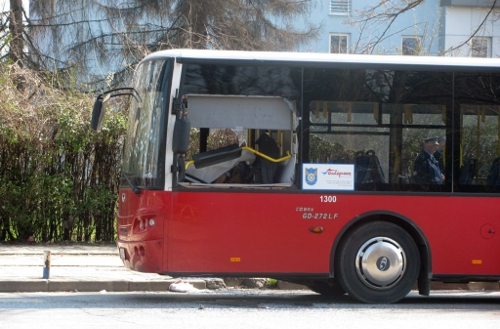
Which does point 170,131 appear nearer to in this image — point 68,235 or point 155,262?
point 155,262

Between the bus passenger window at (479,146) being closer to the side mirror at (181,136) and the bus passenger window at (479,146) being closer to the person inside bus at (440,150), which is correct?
the person inside bus at (440,150)

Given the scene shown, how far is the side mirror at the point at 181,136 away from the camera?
9898mm

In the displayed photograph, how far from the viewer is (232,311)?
31.9 ft

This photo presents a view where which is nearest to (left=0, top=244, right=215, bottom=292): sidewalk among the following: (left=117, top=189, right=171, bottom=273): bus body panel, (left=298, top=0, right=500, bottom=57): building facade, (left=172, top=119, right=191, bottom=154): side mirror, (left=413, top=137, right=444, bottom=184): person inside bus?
(left=117, top=189, right=171, bottom=273): bus body panel

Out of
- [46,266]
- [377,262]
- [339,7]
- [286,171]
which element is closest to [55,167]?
[46,266]

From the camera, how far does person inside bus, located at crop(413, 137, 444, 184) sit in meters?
10.6

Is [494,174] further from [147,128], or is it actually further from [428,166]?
[147,128]

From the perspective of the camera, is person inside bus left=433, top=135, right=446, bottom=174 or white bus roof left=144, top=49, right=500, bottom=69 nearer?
white bus roof left=144, top=49, right=500, bottom=69

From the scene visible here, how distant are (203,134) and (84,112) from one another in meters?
7.83

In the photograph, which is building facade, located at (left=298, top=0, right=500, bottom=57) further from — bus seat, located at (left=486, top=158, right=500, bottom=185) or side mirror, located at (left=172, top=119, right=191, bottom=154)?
side mirror, located at (left=172, top=119, right=191, bottom=154)

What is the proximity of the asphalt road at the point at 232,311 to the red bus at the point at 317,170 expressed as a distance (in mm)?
457

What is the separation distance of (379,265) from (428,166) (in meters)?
1.35

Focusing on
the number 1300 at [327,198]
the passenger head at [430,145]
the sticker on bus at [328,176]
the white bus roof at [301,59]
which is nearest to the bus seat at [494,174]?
the passenger head at [430,145]

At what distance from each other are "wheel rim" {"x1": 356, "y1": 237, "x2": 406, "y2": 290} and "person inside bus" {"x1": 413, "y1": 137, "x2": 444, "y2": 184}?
33.7 inches
